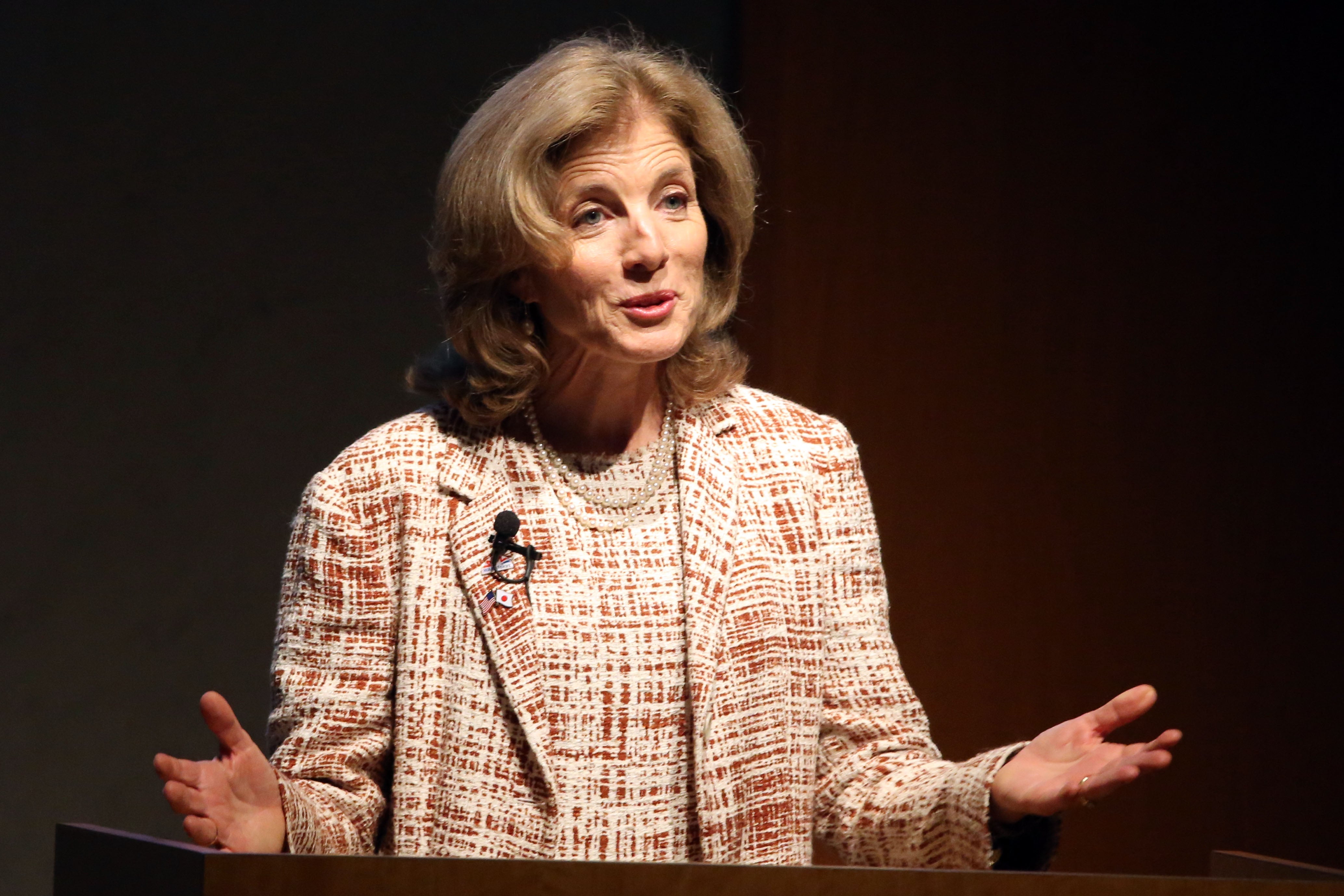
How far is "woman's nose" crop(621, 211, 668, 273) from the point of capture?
185cm

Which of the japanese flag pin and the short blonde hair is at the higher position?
the short blonde hair

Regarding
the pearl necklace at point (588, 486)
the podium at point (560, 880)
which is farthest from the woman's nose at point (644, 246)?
the podium at point (560, 880)

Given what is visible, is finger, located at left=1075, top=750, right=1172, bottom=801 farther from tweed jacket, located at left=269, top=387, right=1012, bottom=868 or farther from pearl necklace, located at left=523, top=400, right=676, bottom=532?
pearl necklace, located at left=523, top=400, right=676, bottom=532

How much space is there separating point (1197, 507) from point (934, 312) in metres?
0.68

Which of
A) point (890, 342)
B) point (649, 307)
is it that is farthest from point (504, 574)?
point (890, 342)

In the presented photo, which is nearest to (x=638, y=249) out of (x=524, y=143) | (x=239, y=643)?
(x=524, y=143)

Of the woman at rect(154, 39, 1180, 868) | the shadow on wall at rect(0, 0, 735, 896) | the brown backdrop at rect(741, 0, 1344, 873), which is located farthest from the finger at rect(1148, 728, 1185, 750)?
the shadow on wall at rect(0, 0, 735, 896)

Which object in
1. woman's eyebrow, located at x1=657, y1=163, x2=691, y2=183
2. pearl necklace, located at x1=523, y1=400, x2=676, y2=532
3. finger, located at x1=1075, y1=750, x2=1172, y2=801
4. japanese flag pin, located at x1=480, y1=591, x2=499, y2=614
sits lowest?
finger, located at x1=1075, y1=750, x2=1172, y2=801

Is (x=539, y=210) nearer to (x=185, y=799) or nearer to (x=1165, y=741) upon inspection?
(x=185, y=799)

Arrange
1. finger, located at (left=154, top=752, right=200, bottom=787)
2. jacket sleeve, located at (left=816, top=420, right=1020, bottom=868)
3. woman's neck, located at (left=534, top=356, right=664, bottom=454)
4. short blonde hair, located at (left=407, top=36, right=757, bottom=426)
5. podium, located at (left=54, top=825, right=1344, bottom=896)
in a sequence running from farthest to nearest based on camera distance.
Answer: woman's neck, located at (left=534, top=356, right=664, bottom=454) → short blonde hair, located at (left=407, top=36, right=757, bottom=426) → jacket sleeve, located at (left=816, top=420, right=1020, bottom=868) → finger, located at (left=154, top=752, right=200, bottom=787) → podium, located at (left=54, top=825, right=1344, bottom=896)

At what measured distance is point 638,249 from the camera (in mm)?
→ 1851

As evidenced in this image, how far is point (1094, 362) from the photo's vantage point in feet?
10.0

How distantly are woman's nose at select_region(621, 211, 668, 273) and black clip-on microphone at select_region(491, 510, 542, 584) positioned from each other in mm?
346

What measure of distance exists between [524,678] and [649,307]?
484 mm
